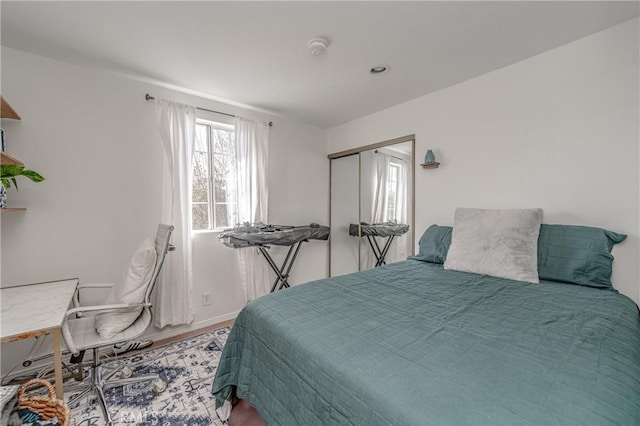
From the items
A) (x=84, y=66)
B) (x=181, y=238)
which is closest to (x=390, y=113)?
(x=181, y=238)

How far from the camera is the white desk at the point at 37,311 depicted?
113 cm

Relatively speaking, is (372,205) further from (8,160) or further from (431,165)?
(8,160)

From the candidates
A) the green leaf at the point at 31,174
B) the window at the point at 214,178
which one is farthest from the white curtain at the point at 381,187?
the green leaf at the point at 31,174

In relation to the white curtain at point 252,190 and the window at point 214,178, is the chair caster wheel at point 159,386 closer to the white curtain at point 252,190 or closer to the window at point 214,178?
the white curtain at point 252,190

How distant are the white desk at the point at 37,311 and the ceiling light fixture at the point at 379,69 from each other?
2.58 m

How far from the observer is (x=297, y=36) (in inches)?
69.6

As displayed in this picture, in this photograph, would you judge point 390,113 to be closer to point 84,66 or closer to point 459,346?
point 459,346

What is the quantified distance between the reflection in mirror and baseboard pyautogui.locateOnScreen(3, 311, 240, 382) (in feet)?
6.05

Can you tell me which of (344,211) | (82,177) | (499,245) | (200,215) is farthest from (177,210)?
(499,245)

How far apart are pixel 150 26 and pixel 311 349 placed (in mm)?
2098

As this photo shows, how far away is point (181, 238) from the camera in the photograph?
99.0 inches

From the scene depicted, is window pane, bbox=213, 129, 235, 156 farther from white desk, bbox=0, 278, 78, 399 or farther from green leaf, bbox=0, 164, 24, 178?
white desk, bbox=0, 278, 78, 399

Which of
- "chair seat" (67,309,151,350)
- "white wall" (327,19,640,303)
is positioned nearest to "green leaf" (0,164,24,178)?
"chair seat" (67,309,151,350)

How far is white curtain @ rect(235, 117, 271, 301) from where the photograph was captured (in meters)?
2.93
